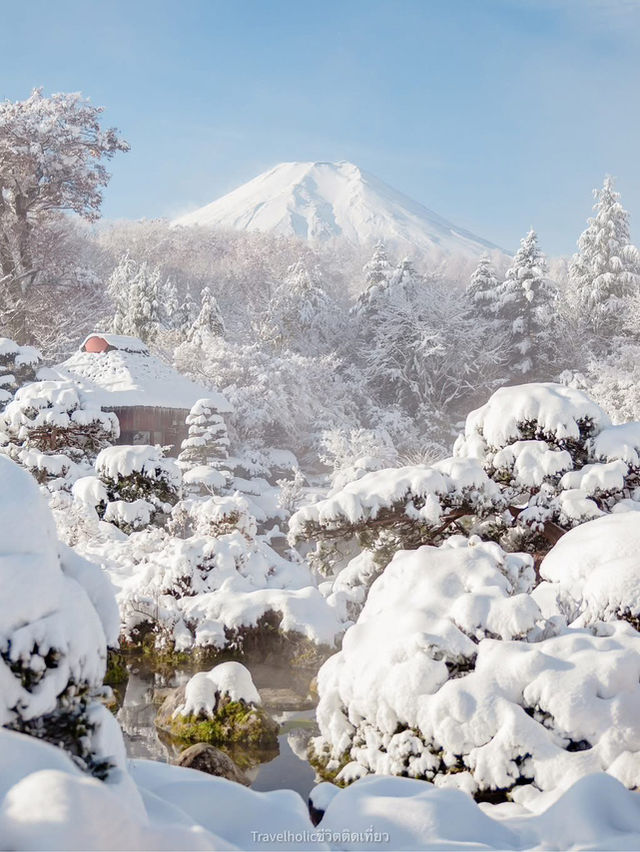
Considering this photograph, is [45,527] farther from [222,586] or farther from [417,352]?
[417,352]

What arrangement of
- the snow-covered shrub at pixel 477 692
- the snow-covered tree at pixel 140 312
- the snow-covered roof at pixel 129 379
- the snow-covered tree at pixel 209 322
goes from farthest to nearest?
the snow-covered tree at pixel 140 312, the snow-covered tree at pixel 209 322, the snow-covered roof at pixel 129 379, the snow-covered shrub at pixel 477 692

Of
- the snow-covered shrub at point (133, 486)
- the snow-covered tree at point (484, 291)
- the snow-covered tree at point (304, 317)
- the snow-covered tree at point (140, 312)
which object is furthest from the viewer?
the snow-covered tree at point (304, 317)

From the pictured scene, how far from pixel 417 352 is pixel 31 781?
1232 inches

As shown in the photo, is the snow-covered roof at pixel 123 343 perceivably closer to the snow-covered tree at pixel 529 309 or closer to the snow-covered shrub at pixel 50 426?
the snow-covered shrub at pixel 50 426

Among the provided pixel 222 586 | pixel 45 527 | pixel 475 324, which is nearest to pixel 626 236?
pixel 475 324

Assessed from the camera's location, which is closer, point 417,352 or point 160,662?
point 160,662

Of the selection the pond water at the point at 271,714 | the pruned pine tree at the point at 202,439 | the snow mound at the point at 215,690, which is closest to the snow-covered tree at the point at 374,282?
the pruned pine tree at the point at 202,439

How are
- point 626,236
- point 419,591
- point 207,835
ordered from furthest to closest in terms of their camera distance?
1. point 626,236
2. point 419,591
3. point 207,835

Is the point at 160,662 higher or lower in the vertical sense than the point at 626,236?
lower

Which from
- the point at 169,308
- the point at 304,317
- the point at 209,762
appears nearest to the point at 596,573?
the point at 209,762

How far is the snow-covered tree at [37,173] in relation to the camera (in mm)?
27734

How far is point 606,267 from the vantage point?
35844 mm

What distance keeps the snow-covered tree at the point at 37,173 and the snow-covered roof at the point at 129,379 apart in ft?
14.4

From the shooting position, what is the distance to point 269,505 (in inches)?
836
